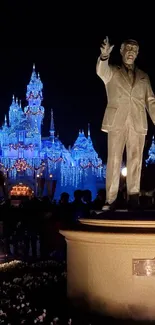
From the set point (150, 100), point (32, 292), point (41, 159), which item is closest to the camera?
point (150, 100)

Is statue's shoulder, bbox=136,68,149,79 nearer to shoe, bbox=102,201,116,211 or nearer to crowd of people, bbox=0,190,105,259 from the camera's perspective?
shoe, bbox=102,201,116,211

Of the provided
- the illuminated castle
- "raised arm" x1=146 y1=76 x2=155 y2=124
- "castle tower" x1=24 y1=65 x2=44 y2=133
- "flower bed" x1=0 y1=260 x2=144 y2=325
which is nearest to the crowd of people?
"flower bed" x1=0 y1=260 x2=144 y2=325

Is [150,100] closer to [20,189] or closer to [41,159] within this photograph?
[20,189]

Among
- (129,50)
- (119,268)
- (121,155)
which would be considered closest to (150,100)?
(129,50)

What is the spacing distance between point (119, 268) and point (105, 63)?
2.64 m

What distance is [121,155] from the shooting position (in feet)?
22.2

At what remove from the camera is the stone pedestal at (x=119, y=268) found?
17.9ft

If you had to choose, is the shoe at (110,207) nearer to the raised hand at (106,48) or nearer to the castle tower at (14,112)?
the raised hand at (106,48)

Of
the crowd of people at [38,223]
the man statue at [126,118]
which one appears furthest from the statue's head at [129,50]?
the crowd of people at [38,223]

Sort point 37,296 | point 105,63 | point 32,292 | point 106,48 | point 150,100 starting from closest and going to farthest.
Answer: point 106,48 < point 105,63 < point 150,100 < point 37,296 < point 32,292

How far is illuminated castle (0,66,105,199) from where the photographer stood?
56938 millimetres

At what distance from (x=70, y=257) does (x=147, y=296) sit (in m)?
1.23

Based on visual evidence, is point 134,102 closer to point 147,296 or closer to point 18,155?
point 147,296

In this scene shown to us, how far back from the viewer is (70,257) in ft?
20.6
